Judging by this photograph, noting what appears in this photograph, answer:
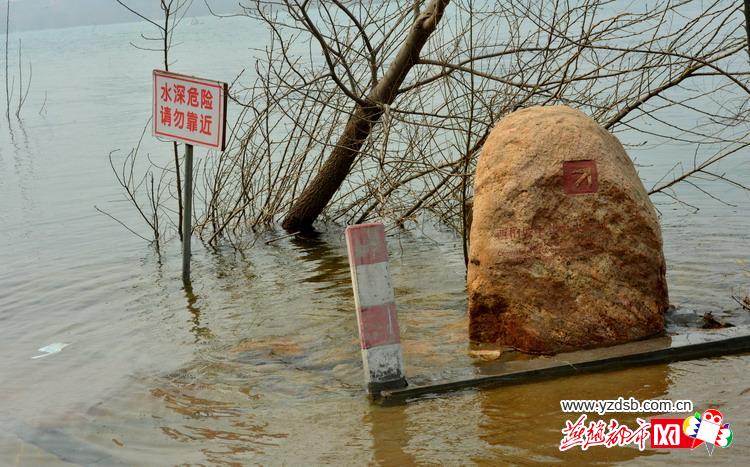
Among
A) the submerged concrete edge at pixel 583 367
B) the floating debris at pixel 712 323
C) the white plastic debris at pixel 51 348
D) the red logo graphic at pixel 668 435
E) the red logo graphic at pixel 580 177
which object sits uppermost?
the red logo graphic at pixel 580 177

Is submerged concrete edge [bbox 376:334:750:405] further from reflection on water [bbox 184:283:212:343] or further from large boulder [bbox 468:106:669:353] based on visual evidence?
reflection on water [bbox 184:283:212:343]

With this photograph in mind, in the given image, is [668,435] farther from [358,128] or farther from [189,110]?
[358,128]

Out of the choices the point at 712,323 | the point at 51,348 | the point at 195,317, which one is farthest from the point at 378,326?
the point at 51,348

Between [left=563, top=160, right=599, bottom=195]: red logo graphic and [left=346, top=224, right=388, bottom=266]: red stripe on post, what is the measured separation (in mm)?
1426

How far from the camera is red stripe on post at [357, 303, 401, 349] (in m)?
5.16

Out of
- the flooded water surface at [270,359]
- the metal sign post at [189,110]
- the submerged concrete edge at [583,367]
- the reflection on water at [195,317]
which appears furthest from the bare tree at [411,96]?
the submerged concrete edge at [583,367]

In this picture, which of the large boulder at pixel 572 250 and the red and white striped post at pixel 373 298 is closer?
the red and white striped post at pixel 373 298

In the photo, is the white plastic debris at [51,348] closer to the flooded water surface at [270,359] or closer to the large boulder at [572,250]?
the flooded water surface at [270,359]

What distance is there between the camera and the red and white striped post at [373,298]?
16.9ft

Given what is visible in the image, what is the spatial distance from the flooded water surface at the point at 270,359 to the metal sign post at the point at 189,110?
1524 millimetres

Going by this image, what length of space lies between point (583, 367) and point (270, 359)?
87.5 inches

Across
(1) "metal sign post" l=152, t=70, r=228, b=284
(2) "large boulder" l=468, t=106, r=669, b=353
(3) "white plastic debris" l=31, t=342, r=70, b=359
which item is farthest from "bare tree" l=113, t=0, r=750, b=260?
(3) "white plastic debris" l=31, t=342, r=70, b=359

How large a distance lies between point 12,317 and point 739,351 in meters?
6.13

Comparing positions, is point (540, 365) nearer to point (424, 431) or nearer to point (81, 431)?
point (424, 431)
